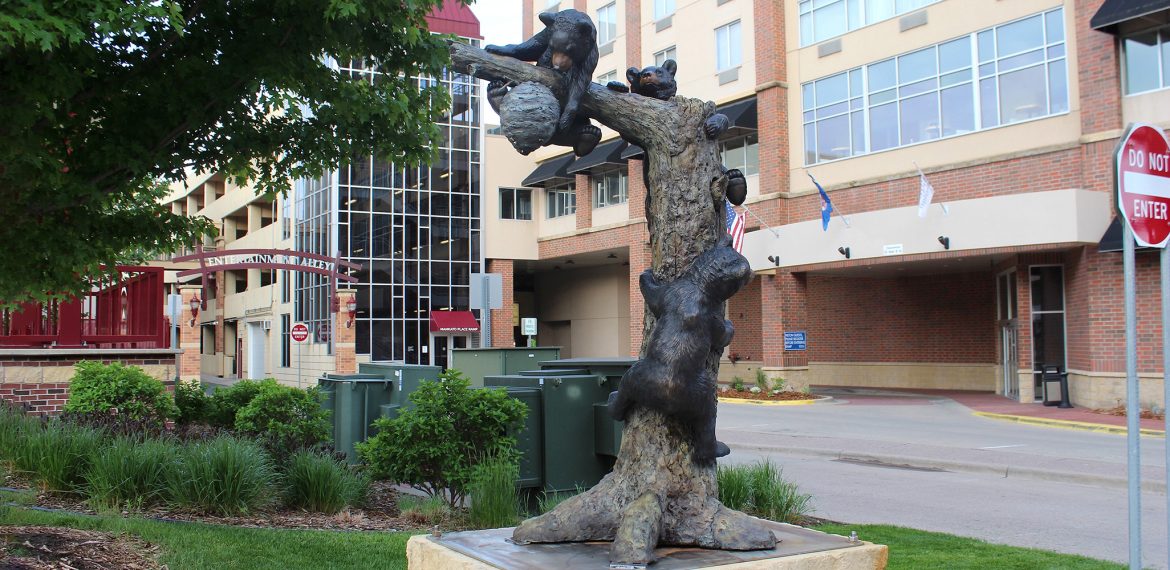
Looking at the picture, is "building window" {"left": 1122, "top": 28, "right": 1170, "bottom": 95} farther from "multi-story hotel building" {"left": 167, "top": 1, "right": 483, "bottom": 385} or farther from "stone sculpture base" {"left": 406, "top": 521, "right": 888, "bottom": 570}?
"multi-story hotel building" {"left": 167, "top": 1, "right": 483, "bottom": 385}

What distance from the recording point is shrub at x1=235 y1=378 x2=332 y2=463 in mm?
9867

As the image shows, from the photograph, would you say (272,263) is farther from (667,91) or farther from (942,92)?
(667,91)

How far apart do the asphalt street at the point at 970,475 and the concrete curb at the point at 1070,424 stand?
13.8 inches

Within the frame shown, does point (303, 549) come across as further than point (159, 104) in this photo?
Yes

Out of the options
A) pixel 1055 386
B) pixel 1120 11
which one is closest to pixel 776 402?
pixel 1055 386

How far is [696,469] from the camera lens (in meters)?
4.86

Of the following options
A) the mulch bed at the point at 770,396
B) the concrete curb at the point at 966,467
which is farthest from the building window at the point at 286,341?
the concrete curb at the point at 966,467

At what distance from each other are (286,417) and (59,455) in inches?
90.7

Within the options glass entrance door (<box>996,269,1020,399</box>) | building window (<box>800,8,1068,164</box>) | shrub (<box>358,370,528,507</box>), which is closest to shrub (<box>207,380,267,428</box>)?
shrub (<box>358,370,528,507</box>)

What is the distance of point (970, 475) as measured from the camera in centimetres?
1289

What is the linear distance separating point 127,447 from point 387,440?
2233mm

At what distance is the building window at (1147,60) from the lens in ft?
65.8

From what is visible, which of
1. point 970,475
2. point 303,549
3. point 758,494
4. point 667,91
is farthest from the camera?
point 970,475

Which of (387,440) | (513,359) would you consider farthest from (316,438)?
(513,359)
